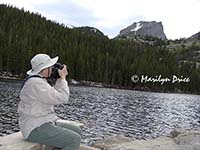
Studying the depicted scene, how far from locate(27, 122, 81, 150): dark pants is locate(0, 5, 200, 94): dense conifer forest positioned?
105771mm

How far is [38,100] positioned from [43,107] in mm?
173

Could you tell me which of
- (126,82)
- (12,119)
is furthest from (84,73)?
(12,119)

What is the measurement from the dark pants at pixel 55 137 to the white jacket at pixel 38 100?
0.11m

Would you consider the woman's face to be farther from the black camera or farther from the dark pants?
the dark pants

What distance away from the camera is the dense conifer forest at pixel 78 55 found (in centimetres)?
12194

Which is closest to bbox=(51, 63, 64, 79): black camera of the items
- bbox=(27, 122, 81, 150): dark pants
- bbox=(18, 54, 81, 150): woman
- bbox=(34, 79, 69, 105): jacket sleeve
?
bbox=(18, 54, 81, 150): woman

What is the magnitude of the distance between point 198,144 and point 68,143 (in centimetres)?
751

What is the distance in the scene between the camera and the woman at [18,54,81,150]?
22.8ft

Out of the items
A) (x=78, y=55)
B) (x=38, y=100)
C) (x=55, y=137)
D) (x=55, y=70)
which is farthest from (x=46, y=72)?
(x=78, y=55)

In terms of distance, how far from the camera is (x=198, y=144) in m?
13.4

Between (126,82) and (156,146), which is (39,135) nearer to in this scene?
(156,146)

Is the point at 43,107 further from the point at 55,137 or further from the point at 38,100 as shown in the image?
the point at 55,137

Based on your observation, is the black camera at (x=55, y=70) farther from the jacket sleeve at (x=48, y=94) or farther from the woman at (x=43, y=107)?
the jacket sleeve at (x=48, y=94)

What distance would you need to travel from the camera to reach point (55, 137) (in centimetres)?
723
